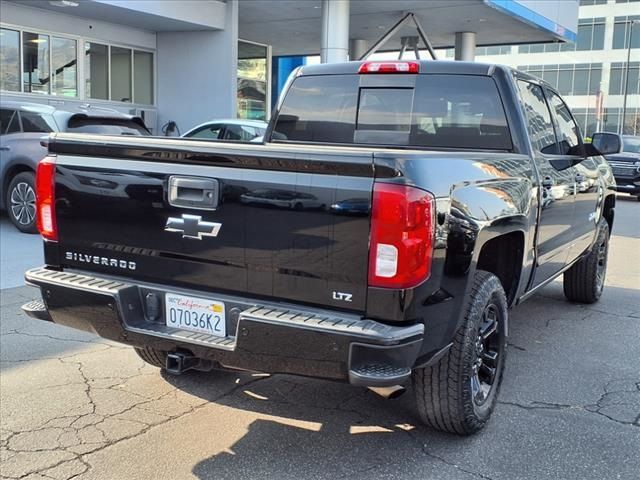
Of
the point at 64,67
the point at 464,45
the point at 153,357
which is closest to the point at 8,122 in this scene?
the point at 153,357

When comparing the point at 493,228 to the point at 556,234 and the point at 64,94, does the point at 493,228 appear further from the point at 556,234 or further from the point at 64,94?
the point at 64,94

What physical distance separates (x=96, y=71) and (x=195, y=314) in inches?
676

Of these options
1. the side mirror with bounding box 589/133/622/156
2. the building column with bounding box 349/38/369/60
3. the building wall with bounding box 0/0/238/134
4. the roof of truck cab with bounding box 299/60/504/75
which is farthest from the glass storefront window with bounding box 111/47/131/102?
the side mirror with bounding box 589/133/622/156

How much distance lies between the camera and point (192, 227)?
3242mm

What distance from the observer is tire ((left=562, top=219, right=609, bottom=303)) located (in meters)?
6.49

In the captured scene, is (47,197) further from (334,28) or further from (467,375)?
(334,28)

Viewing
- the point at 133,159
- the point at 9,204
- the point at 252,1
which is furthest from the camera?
the point at 252,1

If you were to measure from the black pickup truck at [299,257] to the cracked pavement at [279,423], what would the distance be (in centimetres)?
29

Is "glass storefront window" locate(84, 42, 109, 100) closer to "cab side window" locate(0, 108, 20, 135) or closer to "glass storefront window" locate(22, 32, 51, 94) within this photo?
"glass storefront window" locate(22, 32, 51, 94)

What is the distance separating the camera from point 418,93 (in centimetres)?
475

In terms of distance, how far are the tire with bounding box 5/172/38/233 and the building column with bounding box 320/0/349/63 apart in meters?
11.1

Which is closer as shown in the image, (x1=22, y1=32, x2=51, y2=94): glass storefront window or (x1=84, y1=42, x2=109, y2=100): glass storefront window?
(x1=22, y1=32, x2=51, y2=94): glass storefront window

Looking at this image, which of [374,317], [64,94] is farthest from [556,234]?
[64,94]

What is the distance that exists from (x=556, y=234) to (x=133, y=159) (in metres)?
3.08
